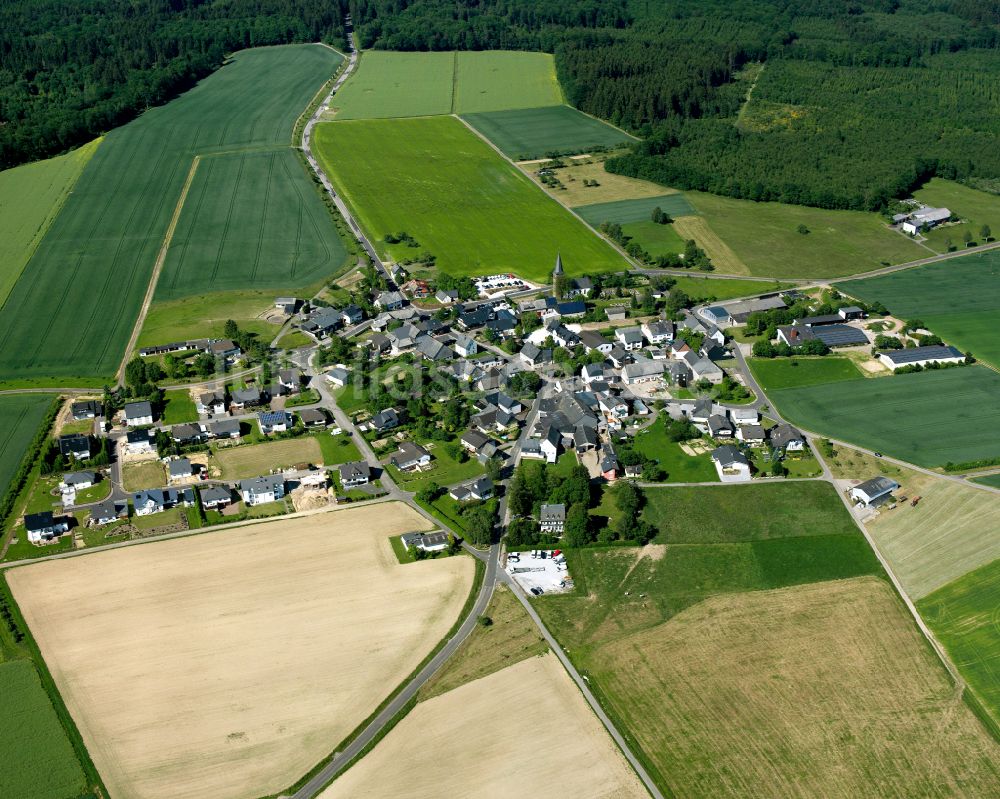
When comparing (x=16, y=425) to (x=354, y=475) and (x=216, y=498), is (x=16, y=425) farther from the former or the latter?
(x=354, y=475)

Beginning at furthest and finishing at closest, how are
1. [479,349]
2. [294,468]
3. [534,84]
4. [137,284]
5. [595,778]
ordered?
[534,84] < [137,284] < [479,349] < [294,468] < [595,778]

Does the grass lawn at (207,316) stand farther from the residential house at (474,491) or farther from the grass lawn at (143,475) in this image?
the residential house at (474,491)

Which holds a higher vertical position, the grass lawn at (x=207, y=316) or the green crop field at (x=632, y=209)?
the green crop field at (x=632, y=209)

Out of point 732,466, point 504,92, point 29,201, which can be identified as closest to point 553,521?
point 732,466

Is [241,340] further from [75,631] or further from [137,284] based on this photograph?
[75,631]

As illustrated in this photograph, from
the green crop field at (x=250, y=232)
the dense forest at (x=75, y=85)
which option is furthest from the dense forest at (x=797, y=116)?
the dense forest at (x=75, y=85)

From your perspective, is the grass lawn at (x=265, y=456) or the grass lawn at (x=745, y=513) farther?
the grass lawn at (x=265, y=456)

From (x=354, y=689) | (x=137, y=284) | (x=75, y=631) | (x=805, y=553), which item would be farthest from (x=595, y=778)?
(x=137, y=284)
